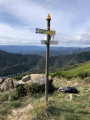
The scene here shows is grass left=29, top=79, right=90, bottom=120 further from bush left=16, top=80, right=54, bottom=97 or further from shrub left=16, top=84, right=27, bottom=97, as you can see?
shrub left=16, top=84, right=27, bottom=97

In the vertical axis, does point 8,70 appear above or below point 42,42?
below

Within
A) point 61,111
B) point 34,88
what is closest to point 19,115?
point 61,111

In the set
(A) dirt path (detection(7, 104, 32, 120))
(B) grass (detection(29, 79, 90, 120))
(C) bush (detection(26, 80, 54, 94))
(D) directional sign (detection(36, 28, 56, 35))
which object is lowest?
(A) dirt path (detection(7, 104, 32, 120))

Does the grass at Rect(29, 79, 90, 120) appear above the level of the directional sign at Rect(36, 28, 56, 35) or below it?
below

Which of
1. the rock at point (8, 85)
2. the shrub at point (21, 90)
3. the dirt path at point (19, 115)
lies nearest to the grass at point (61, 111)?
the dirt path at point (19, 115)

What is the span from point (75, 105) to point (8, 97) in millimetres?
4394

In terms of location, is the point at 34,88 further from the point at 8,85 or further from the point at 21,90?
the point at 8,85

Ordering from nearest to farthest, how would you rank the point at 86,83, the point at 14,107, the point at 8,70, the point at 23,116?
1. the point at 23,116
2. the point at 14,107
3. the point at 86,83
4. the point at 8,70

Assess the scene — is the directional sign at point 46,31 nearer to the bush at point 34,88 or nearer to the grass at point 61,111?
the grass at point 61,111

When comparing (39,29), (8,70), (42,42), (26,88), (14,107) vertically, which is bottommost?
(8,70)

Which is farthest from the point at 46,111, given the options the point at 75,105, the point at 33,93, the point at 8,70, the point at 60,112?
the point at 8,70

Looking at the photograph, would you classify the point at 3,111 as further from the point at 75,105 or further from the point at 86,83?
the point at 86,83

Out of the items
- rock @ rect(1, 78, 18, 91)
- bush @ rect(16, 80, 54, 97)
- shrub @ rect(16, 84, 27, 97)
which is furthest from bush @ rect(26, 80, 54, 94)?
rock @ rect(1, 78, 18, 91)

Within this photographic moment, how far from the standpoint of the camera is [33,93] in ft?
25.8
